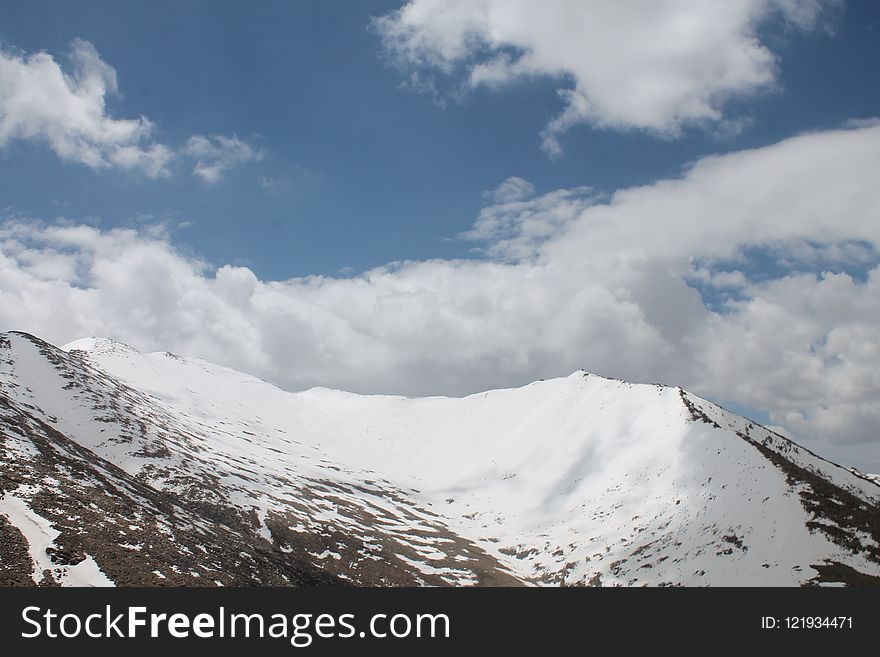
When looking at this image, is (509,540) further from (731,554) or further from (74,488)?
(74,488)

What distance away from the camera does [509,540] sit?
330ft

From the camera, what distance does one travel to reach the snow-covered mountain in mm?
46562

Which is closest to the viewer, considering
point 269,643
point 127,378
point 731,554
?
point 269,643

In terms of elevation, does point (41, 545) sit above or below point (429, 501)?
below

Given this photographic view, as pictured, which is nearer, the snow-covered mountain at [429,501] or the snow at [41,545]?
the snow at [41,545]

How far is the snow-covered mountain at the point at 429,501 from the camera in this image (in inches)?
1833

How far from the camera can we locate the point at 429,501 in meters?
127

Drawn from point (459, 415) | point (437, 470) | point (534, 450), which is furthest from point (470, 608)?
point (459, 415)

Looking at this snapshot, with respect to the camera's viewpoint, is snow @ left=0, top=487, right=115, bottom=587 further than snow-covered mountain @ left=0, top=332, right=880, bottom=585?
No

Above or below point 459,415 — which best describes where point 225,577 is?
below

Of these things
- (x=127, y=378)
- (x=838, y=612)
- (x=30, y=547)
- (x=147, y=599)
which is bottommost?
(x=838, y=612)

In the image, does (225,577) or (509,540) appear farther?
(509,540)

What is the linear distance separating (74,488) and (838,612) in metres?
62.3

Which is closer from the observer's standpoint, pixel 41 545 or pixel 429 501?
pixel 41 545
